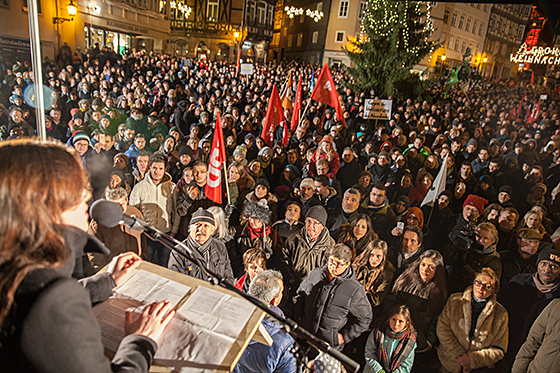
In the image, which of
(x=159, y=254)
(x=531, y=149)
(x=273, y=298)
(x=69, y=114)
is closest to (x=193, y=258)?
(x=273, y=298)

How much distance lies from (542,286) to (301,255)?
2370mm

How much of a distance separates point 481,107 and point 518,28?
1558 inches

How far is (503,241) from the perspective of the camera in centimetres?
421

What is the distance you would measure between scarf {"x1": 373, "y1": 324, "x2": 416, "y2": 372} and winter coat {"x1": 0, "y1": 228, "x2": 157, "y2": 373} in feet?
8.58

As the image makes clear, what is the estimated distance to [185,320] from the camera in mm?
1150

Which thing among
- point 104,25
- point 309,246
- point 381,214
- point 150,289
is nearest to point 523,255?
point 381,214

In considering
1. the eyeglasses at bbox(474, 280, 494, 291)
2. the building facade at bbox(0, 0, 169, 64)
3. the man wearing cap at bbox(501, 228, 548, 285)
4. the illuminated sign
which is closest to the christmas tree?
the building facade at bbox(0, 0, 169, 64)

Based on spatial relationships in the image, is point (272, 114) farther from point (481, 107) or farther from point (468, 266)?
point (481, 107)

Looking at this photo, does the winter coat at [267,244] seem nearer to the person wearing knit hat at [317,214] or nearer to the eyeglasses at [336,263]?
the person wearing knit hat at [317,214]

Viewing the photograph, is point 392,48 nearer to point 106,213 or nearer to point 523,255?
point 523,255

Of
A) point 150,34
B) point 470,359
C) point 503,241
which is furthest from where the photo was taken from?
point 150,34

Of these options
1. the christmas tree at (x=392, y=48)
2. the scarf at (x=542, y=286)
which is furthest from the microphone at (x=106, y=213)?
the christmas tree at (x=392, y=48)

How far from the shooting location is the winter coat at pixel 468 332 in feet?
9.25

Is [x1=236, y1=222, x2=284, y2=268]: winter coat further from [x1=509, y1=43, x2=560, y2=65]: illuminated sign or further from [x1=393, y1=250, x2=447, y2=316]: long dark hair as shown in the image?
[x1=509, y1=43, x2=560, y2=65]: illuminated sign
